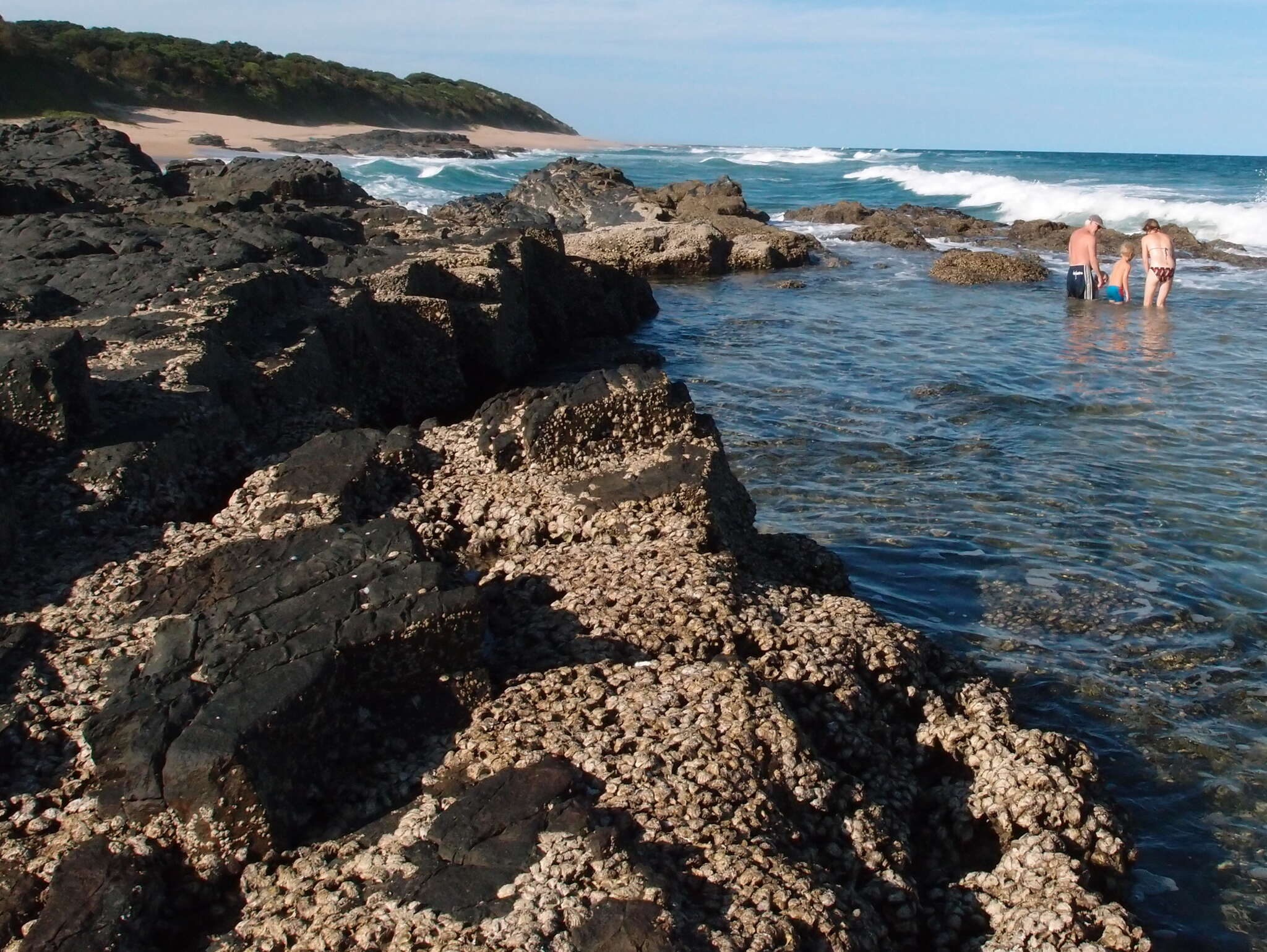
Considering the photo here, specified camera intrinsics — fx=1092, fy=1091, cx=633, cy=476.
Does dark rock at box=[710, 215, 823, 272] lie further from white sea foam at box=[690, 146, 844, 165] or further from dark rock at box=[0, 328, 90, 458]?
white sea foam at box=[690, 146, 844, 165]

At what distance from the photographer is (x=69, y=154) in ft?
45.2

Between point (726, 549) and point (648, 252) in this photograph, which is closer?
point (726, 549)

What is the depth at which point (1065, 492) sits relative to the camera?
7.61 meters

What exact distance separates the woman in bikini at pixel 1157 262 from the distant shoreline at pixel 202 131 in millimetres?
28471

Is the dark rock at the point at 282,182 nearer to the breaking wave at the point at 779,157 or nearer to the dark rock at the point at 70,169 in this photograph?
the dark rock at the point at 70,169

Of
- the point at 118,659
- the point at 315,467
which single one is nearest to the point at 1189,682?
the point at 315,467

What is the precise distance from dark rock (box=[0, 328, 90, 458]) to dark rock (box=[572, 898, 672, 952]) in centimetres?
327

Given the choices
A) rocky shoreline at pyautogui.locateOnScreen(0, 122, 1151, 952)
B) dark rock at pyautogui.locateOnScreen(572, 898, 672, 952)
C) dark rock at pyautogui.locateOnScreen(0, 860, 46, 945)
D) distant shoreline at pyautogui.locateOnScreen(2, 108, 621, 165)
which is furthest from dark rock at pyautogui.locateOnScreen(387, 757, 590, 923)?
distant shoreline at pyautogui.locateOnScreen(2, 108, 621, 165)

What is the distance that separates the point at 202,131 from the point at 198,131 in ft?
1.20

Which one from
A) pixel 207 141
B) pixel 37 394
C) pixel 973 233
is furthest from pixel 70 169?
pixel 207 141

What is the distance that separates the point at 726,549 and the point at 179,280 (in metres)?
4.51

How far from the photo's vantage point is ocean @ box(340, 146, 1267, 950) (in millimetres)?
→ 4254

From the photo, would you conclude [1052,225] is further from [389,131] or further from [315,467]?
[389,131]

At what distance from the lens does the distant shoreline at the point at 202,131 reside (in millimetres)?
40281
